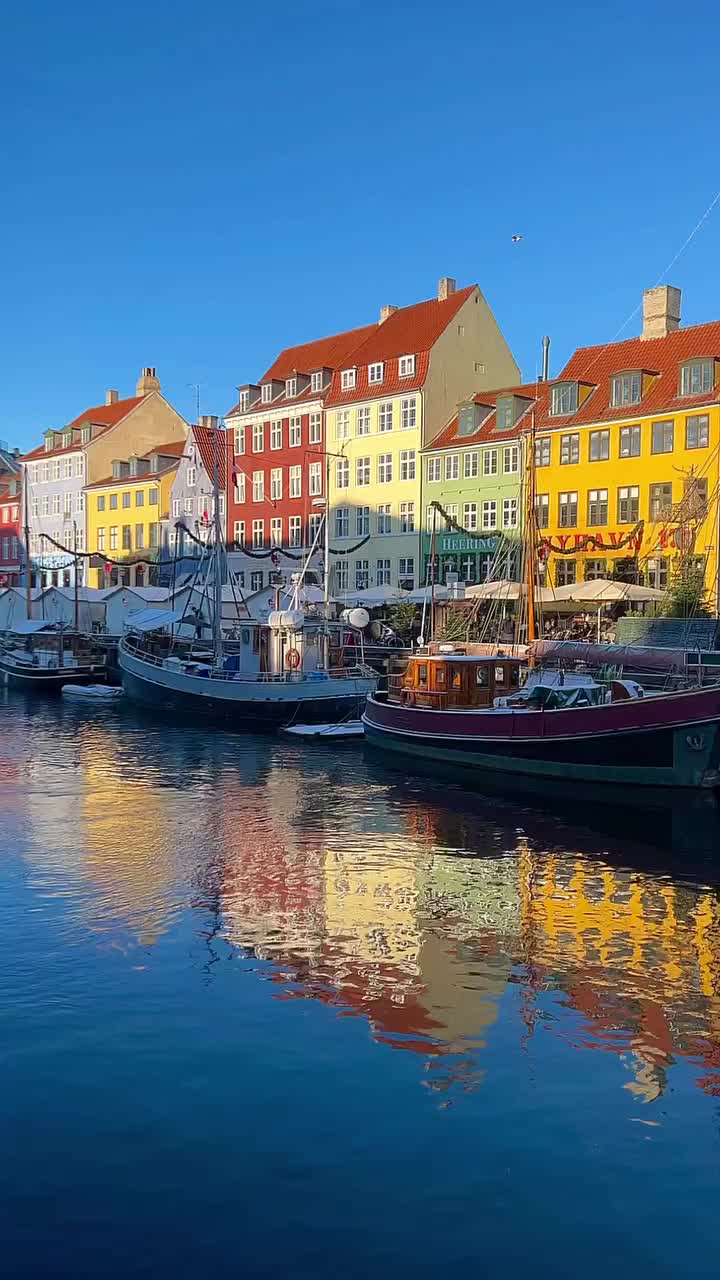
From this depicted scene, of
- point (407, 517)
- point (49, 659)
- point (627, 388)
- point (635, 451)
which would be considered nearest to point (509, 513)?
point (407, 517)

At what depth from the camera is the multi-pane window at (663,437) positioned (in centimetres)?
5185

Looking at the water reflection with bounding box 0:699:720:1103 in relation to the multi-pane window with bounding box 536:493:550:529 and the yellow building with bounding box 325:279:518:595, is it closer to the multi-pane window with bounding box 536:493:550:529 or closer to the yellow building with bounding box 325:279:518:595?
the multi-pane window with bounding box 536:493:550:529

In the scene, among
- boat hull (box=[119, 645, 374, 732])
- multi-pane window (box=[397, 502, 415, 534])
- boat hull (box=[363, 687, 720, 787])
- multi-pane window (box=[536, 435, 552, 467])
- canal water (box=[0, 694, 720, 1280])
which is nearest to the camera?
canal water (box=[0, 694, 720, 1280])

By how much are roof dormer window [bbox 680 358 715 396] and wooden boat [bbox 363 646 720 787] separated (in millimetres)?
22962

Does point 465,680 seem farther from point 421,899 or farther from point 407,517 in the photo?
point 407,517

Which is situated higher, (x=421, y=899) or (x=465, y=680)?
(x=465, y=680)

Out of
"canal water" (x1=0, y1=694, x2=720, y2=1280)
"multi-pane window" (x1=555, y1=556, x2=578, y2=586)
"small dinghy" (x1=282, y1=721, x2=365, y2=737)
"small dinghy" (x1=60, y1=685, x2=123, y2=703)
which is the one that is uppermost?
"multi-pane window" (x1=555, y1=556, x2=578, y2=586)

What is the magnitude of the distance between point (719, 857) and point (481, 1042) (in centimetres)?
1104

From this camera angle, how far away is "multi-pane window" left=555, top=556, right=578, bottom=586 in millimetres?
55625

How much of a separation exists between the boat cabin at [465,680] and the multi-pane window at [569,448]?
2520 centimetres

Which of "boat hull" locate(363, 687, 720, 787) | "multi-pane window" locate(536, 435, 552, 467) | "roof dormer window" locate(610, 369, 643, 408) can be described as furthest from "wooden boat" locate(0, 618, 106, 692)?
"boat hull" locate(363, 687, 720, 787)

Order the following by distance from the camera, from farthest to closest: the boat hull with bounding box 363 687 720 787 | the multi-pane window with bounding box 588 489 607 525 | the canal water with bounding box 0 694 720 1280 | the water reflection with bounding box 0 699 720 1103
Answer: the multi-pane window with bounding box 588 489 607 525 → the boat hull with bounding box 363 687 720 787 → the water reflection with bounding box 0 699 720 1103 → the canal water with bounding box 0 694 720 1280

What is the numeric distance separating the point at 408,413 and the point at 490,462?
7.58 m

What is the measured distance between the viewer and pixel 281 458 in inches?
2911
